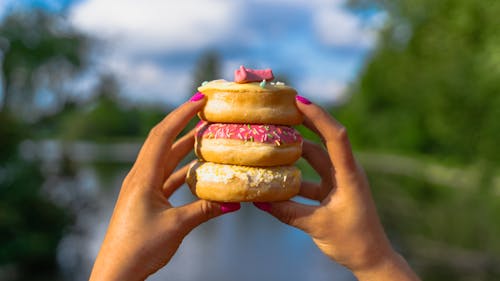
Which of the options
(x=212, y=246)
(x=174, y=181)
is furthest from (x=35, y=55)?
(x=174, y=181)

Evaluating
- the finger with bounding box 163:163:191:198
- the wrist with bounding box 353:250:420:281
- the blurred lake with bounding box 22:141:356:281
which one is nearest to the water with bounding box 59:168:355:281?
the blurred lake with bounding box 22:141:356:281

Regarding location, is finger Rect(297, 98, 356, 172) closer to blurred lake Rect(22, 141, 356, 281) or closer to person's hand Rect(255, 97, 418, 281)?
person's hand Rect(255, 97, 418, 281)

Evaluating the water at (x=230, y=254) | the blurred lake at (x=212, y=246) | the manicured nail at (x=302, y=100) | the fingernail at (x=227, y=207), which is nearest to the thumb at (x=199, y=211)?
the fingernail at (x=227, y=207)

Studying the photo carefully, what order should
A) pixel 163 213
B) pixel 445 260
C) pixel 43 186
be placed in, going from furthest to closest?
pixel 445 260 < pixel 43 186 < pixel 163 213

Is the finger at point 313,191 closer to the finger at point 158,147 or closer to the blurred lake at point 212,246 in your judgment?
the finger at point 158,147

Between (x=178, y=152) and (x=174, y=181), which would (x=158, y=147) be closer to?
(x=178, y=152)

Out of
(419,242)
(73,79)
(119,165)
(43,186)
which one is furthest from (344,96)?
(43,186)

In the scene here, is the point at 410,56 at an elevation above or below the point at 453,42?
below

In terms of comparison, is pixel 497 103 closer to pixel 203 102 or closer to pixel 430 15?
pixel 430 15
